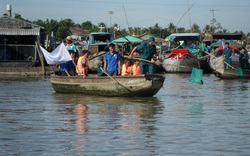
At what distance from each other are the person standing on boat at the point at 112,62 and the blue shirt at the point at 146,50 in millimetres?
639

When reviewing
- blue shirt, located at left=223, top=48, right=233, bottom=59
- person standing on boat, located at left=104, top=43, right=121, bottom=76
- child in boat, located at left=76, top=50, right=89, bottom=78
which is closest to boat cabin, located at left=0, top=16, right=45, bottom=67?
blue shirt, located at left=223, top=48, right=233, bottom=59

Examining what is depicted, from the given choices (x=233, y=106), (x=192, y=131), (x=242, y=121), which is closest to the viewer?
(x=192, y=131)

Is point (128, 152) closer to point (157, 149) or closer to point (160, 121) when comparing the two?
point (157, 149)

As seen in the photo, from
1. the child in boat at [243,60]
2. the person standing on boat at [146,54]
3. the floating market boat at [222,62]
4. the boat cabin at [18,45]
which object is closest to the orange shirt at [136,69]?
the person standing on boat at [146,54]

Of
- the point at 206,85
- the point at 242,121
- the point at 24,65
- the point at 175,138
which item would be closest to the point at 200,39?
the point at 24,65

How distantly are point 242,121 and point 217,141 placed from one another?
2.68m

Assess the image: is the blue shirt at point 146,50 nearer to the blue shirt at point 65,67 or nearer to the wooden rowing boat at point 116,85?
the wooden rowing boat at point 116,85

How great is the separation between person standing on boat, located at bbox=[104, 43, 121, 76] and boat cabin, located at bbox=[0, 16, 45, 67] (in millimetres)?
13336

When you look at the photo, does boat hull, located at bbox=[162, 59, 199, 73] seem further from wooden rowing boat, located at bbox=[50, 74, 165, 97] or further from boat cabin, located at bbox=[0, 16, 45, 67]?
wooden rowing boat, located at bbox=[50, 74, 165, 97]

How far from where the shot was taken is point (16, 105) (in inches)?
654

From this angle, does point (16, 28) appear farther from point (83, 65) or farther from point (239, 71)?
point (83, 65)

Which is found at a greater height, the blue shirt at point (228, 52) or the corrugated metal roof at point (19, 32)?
the corrugated metal roof at point (19, 32)

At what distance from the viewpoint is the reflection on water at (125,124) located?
993 cm

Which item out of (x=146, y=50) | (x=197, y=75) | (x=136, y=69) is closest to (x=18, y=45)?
(x=136, y=69)
